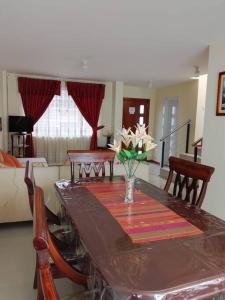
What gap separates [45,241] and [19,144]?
553 centimetres

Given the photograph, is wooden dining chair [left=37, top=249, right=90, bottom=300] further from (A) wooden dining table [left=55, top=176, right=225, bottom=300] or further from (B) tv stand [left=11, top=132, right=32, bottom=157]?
(B) tv stand [left=11, top=132, right=32, bottom=157]

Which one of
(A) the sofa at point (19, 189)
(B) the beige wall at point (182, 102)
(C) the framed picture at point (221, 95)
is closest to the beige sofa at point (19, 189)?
(A) the sofa at point (19, 189)

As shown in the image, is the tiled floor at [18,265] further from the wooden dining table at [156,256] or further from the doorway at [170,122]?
the doorway at [170,122]

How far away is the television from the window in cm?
49

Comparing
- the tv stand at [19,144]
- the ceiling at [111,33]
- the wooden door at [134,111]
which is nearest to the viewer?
the ceiling at [111,33]

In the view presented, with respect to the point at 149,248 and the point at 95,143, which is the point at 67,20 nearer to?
the point at 149,248

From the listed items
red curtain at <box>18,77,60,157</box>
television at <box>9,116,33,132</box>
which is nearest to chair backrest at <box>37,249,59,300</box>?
television at <box>9,116,33,132</box>

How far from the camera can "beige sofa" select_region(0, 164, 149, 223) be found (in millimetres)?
2799

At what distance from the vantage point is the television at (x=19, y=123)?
218 inches

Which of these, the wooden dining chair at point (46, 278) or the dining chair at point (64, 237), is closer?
the wooden dining chair at point (46, 278)

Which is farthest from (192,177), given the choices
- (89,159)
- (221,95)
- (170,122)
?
(170,122)

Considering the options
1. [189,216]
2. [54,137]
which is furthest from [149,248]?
[54,137]

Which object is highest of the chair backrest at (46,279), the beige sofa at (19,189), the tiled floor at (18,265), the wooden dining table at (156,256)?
the chair backrest at (46,279)

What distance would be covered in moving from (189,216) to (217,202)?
63.0 inches
